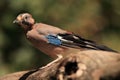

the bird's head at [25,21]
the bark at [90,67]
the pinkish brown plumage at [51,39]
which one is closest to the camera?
the bark at [90,67]

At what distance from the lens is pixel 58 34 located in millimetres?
6285

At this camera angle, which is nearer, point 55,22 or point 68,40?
point 68,40

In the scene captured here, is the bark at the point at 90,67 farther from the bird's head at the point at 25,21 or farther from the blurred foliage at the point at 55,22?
the blurred foliage at the point at 55,22

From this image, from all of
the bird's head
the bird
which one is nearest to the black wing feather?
the bird

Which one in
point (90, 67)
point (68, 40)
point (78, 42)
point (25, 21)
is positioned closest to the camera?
point (90, 67)

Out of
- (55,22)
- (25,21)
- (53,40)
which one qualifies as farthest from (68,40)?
(55,22)

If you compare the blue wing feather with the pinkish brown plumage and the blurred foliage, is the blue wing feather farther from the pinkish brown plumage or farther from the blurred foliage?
the blurred foliage

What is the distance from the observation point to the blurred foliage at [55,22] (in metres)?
9.38

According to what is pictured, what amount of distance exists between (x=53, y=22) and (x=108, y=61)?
17.3ft

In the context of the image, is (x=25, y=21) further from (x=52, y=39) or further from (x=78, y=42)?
(x=78, y=42)

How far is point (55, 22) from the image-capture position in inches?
380

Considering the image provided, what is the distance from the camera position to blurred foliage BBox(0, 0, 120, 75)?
9383 millimetres

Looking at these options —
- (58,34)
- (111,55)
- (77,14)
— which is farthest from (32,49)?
(111,55)

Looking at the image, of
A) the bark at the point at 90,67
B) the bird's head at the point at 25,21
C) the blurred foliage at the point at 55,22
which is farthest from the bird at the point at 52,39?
the blurred foliage at the point at 55,22
